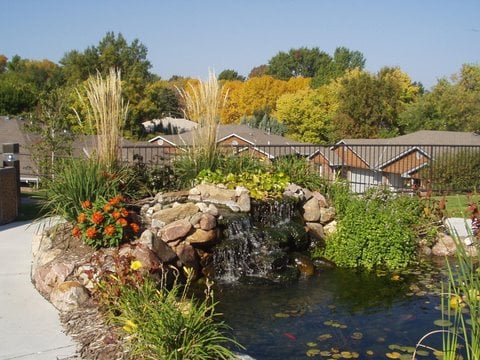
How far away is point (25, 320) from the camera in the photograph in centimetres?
479

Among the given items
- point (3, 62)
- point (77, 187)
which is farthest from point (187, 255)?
point (3, 62)

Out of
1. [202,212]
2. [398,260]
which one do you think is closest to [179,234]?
[202,212]

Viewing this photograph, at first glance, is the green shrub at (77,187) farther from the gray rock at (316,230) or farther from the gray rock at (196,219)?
the gray rock at (316,230)

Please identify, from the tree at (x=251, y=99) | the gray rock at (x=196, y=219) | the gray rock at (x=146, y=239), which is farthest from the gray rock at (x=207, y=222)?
the tree at (x=251, y=99)

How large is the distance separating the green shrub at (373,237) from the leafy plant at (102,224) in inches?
135

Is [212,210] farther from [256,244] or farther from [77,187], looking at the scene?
[77,187]

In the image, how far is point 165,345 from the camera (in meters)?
3.51

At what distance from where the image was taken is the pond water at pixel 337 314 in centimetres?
479

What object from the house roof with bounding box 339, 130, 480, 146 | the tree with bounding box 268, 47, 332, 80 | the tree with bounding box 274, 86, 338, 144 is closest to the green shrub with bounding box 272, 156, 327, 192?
the house roof with bounding box 339, 130, 480, 146

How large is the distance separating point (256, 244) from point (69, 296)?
10.6 feet

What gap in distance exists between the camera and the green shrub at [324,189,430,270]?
7.84 meters

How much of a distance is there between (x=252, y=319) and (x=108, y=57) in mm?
41125

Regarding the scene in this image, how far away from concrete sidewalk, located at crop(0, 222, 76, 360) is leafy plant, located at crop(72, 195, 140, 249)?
782mm

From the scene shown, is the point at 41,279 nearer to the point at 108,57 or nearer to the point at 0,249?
the point at 0,249
